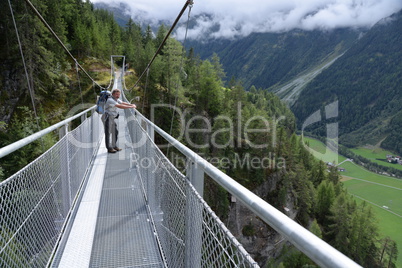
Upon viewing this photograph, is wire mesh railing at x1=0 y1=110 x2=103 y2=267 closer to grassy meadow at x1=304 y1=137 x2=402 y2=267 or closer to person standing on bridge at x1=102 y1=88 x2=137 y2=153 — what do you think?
person standing on bridge at x1=102 y1=88 x2=137 y2=153

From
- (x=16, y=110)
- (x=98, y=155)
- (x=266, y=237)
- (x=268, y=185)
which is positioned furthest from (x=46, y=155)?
(x=268, y=185)

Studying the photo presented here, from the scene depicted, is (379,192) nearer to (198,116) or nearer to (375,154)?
(375,154)

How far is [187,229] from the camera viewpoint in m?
1.63

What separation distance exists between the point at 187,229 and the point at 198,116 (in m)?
33.7

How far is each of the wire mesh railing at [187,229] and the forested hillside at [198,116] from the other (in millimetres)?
15679

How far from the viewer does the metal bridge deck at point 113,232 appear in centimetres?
240

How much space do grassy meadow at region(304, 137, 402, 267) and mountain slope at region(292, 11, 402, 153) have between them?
1604 inches

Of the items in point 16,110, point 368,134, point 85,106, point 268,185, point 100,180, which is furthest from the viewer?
point 368,134

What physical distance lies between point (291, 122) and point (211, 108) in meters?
57.2

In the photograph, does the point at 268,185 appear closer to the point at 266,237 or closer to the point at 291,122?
the point at 266,237

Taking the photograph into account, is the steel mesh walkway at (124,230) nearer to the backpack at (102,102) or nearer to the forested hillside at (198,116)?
the backpack at (102,102)

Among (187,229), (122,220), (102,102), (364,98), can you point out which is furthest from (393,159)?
(187,229)

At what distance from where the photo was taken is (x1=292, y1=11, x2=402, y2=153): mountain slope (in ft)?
492

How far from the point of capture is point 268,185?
39156mm
